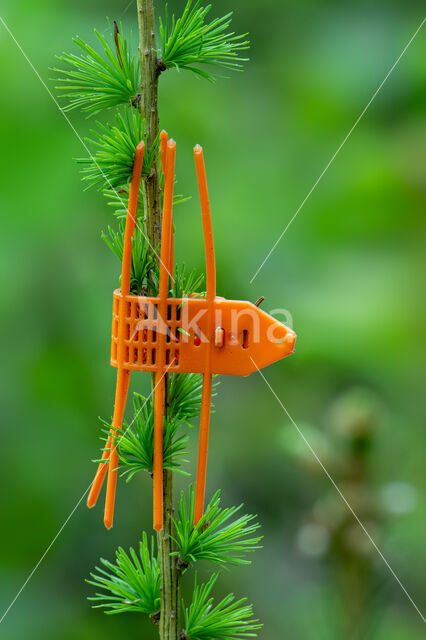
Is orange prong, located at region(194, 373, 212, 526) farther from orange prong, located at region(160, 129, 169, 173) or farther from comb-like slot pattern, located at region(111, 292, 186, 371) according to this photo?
orange prong, located at region(160, 129, 169, 173)

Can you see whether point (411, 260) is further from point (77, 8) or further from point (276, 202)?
point (77, 8)

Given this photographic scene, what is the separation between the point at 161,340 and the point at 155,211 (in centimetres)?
8

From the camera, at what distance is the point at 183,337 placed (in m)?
0.39

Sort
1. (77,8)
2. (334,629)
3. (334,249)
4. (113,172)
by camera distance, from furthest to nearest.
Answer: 1. (334,249)
2. (77,8)
3. (334,629)
4. (113,172)

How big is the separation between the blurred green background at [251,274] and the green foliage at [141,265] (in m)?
0.62

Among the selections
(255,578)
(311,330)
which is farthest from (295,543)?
(311,330)

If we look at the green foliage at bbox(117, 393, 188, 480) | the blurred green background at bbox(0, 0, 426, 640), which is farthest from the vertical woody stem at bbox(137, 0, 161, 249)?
the blurred green background at bbox(0, 0, 426, 640)

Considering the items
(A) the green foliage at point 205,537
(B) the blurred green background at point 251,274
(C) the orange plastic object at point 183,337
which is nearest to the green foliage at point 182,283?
(C) the orange plastic object at point 183,337

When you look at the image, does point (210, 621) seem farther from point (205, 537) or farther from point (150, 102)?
point (150, 102)

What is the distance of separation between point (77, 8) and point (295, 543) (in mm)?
898

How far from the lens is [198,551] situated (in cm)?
41

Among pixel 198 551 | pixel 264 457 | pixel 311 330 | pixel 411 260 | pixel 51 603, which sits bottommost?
pixel 51 603

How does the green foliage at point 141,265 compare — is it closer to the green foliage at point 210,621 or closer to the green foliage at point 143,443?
the green foliage at point 143,443

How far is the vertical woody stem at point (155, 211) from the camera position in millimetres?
381
